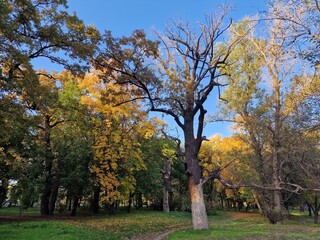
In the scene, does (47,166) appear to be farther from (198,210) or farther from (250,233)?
(250,233)

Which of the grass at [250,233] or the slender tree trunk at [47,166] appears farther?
the slender tree trunk at [47,166]

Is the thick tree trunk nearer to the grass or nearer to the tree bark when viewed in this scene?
the tree bark

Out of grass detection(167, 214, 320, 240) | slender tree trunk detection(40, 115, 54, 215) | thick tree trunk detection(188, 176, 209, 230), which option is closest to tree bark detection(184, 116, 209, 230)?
thick tree trunk detection(188, 176, 209, 230)

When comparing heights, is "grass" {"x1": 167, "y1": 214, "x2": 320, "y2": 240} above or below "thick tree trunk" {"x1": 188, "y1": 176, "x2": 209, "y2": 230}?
below

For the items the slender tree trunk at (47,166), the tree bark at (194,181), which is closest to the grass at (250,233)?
the tree bark at (194,181)

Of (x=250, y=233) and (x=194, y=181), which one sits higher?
(x=194, y=181)

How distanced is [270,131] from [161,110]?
1077 centimetres

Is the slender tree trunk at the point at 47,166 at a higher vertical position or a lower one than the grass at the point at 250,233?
higher

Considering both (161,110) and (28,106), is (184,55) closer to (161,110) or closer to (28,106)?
(161,110)

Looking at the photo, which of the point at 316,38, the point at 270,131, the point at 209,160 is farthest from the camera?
the point at 209,160

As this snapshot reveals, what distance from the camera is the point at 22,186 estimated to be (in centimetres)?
2075

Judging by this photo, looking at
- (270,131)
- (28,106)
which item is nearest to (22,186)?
(28,106)

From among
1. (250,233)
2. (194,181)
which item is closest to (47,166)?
(194,181)

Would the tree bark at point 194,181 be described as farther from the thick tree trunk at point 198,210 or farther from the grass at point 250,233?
the grass at point 250,233
